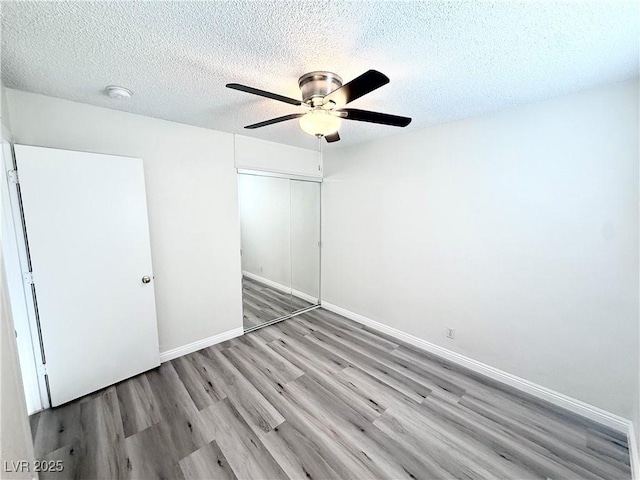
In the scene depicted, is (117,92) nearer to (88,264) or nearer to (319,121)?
(88,264)

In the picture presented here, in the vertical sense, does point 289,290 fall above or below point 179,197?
below

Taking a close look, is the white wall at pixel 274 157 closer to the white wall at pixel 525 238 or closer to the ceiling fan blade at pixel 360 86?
the white wall at pixel 525 238

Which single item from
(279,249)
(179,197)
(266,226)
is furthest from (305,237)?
(179,197)

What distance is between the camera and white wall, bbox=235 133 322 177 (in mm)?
3041

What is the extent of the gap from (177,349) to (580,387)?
11.9 feet

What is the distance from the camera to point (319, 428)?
1.85 metres

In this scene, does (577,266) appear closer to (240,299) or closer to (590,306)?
(590,306)

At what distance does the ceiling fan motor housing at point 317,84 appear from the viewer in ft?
5.31

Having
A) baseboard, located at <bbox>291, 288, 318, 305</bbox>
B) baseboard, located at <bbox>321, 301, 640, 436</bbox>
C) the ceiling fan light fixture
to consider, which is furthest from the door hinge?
baseboard, located at <bbox>321, 301, 640, 436</bbox>

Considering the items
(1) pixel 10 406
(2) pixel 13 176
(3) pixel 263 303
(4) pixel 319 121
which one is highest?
(4) pixel 319 121

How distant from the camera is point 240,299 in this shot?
3.19m

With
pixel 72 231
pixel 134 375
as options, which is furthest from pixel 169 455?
pixel 72 231

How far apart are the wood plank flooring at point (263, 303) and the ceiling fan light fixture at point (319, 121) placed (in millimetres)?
2330

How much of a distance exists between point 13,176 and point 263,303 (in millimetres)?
2848
